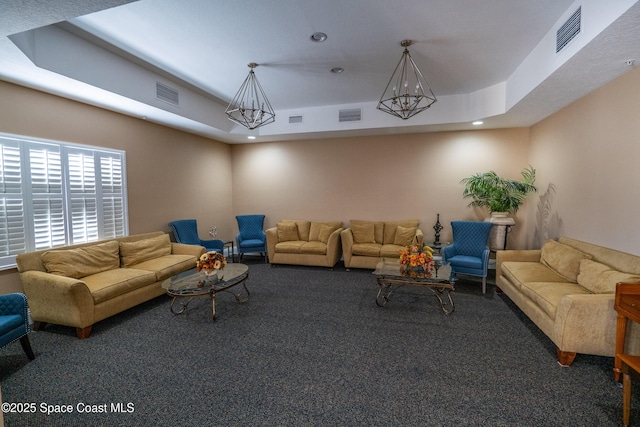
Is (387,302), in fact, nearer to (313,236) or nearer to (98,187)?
(313,236)

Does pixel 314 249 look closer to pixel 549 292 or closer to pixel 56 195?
pixel 549 292

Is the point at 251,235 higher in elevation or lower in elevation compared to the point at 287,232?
lower

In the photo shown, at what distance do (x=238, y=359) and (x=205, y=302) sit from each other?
60.8 inches

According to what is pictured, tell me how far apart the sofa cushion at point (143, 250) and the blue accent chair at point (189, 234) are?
1.32 feet

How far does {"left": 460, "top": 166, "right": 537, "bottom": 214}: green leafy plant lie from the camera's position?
4.90 meters

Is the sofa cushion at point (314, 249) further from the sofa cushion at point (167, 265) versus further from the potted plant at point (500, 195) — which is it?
the potted plant at point (500, 195)

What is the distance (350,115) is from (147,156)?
12.2ft

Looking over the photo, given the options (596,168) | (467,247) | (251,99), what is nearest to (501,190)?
(467,247)

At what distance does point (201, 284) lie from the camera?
3.47 meters

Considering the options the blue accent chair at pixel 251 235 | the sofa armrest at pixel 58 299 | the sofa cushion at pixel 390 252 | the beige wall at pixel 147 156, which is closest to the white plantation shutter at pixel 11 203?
the beige wall at pixel 147 156

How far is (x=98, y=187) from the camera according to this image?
13.7 ft

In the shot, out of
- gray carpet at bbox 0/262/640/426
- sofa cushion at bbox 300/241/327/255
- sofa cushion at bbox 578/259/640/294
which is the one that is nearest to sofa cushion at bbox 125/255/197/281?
gray carpet at bbox 0/262/640/426

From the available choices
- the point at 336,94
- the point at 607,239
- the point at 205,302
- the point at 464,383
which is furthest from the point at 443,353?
the point at 336,94

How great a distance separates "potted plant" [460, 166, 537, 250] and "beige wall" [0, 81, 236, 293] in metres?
5.37
